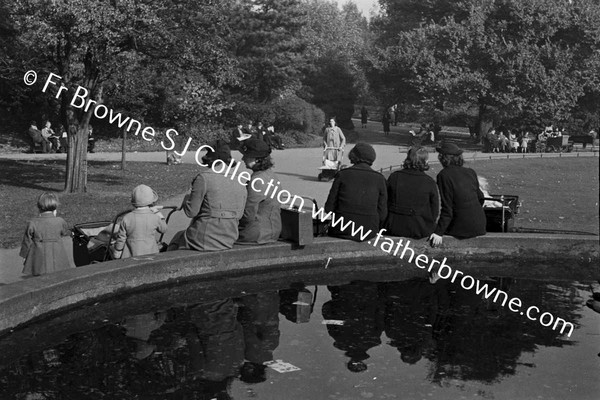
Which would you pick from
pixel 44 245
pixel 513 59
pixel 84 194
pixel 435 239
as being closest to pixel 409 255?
pixel 435 239

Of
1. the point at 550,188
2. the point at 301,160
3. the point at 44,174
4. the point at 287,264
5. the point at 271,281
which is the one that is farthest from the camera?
the point at 301,160

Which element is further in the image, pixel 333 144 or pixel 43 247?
pixel 333 144

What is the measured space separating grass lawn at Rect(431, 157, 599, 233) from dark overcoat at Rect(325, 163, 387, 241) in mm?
6818

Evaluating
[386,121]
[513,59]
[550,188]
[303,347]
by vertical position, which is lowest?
[550,188]

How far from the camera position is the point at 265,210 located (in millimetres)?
9383

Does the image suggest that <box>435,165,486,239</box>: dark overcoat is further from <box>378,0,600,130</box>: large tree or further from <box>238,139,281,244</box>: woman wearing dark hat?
<box>378,0,600,130</box>: large tree

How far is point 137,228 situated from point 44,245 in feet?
3.43

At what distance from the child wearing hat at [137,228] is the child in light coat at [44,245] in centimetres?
68

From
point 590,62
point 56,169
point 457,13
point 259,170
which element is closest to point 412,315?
point 259,170

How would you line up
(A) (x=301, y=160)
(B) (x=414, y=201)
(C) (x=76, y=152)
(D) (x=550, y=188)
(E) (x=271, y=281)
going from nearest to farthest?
(E) (x=271, y=281), (B) (x=414, y=201), (C) (x=76, y=152), (D) (x=550, y=188), (A) (x=301, y=160)

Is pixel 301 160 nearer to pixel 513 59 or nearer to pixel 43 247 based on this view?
pixel 513 59

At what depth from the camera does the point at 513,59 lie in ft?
147

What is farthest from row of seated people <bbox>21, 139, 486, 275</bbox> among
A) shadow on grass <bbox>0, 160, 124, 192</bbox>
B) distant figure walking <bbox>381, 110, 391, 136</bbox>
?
distant figure walking <bbox>381, 110, 391, 136</bbox>

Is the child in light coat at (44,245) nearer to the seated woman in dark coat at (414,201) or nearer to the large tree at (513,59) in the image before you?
the seated woman in dark coat at (414,201)
